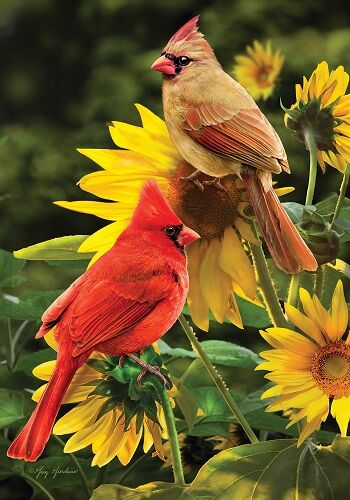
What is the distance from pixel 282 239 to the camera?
565 millimetres

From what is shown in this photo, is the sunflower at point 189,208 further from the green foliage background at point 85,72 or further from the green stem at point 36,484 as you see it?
the green foliage background at point 85,72

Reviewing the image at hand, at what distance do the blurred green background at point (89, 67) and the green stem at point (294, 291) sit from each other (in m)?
0.43

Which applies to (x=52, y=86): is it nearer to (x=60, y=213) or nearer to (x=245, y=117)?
(x=60, y=213)

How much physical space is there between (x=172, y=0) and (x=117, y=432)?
33.3 inches

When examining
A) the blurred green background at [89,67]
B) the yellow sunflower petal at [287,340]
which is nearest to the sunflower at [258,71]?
the blurred green background at [89,67]

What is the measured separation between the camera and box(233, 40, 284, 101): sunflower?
1112mm

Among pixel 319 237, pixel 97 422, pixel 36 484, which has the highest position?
pixel 319 237

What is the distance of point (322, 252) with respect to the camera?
0.59 metres

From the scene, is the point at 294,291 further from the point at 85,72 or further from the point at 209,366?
the point at 85,72

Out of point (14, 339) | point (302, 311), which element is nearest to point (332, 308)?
point (302, 311)

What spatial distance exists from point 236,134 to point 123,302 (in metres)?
0.12

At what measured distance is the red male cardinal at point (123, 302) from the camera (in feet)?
1.81

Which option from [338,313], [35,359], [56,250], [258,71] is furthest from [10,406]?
[258,71]

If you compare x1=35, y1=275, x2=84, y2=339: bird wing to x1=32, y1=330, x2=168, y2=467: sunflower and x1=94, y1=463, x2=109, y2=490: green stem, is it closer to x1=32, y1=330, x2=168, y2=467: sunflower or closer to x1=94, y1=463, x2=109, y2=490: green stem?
x1=32, y1=330, x2=168, y2=467: sunflower
